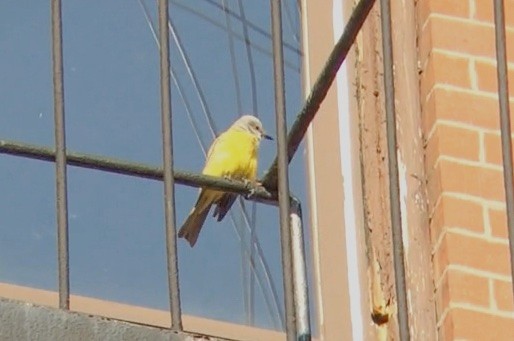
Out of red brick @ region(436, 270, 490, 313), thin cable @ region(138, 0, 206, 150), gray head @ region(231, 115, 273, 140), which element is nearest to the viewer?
red brick @ region(436, 270, 490, 313)

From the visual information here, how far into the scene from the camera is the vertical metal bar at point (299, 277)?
3.97 m

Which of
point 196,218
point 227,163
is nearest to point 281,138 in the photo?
point 196,218

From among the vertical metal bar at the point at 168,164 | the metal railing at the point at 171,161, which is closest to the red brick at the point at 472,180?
the metal railing at the point at 171,161

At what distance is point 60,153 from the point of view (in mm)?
3611

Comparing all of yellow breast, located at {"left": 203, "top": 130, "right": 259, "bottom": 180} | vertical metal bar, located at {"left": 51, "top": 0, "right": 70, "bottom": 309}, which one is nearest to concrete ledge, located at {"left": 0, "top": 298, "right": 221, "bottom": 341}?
vertical metal bar, located at {"left": 51, "top": 0, "right": 70, "bottom": 309}

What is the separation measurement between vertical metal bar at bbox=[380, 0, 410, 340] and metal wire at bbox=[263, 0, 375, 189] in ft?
0.41

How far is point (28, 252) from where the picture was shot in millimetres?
5453

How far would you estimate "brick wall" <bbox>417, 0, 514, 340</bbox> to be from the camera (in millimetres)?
4918

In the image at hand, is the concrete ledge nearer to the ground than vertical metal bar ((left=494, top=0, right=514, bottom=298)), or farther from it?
nearer to the ground

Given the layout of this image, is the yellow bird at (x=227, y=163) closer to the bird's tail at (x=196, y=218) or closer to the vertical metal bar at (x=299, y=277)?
the bird's tail at (x=196, y=218)

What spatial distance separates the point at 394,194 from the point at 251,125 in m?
2.75

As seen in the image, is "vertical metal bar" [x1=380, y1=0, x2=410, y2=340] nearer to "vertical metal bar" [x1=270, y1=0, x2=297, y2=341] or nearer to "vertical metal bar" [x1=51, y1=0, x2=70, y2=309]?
"vertical metal bar" [x1=270, y1=0, x2=297, y2=341]

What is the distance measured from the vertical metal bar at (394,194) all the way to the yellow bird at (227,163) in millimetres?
1878

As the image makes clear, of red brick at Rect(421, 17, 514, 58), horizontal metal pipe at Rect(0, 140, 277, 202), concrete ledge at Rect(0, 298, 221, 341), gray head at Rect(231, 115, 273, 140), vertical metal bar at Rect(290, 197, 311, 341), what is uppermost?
red brick at Rect(421, 17, 514, 58)
